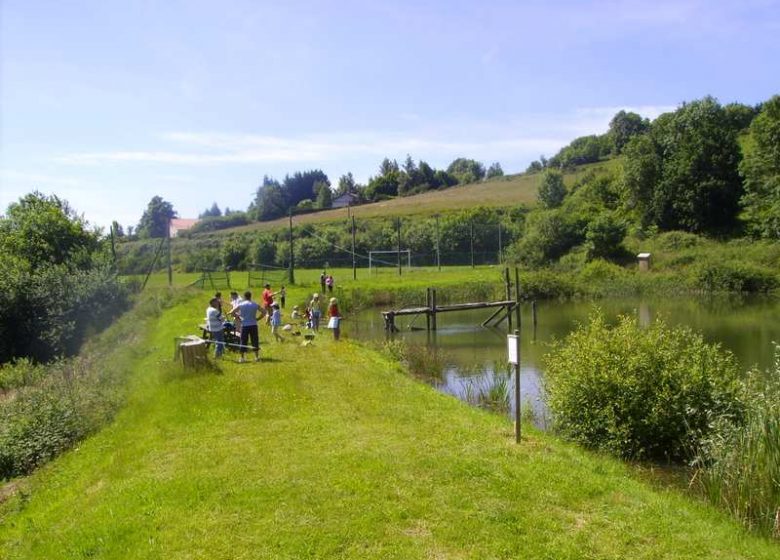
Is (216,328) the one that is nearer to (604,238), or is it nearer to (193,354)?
(193,354)

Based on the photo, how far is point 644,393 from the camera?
11812 millimetres

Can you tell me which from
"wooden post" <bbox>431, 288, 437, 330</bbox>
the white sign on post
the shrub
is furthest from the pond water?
the shrub

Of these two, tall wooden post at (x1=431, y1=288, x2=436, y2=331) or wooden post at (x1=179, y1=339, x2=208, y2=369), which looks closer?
wooden post at (x1=179, y1=339, x2=208, y2=369)

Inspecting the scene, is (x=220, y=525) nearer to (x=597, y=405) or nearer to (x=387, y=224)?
(x=597, y=405)

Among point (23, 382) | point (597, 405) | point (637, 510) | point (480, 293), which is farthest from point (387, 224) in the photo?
point (637, 510)

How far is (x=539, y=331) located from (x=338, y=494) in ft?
80.3

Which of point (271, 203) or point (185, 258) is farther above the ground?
point (271, 203)

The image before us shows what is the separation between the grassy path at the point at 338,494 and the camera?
7020 millimetres

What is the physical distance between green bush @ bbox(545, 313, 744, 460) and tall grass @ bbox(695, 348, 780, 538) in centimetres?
139

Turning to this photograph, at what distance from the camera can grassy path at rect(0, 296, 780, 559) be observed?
7.02 meters

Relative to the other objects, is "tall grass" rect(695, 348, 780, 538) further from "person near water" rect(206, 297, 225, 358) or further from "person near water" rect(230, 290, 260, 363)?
"person near water" rect(206, 297, 225, 358)

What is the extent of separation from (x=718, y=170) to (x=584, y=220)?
1166 cm

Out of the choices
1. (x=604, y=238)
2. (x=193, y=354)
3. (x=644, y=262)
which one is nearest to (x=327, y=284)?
(x=193, y=354)

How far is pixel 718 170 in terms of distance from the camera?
2170 inches
